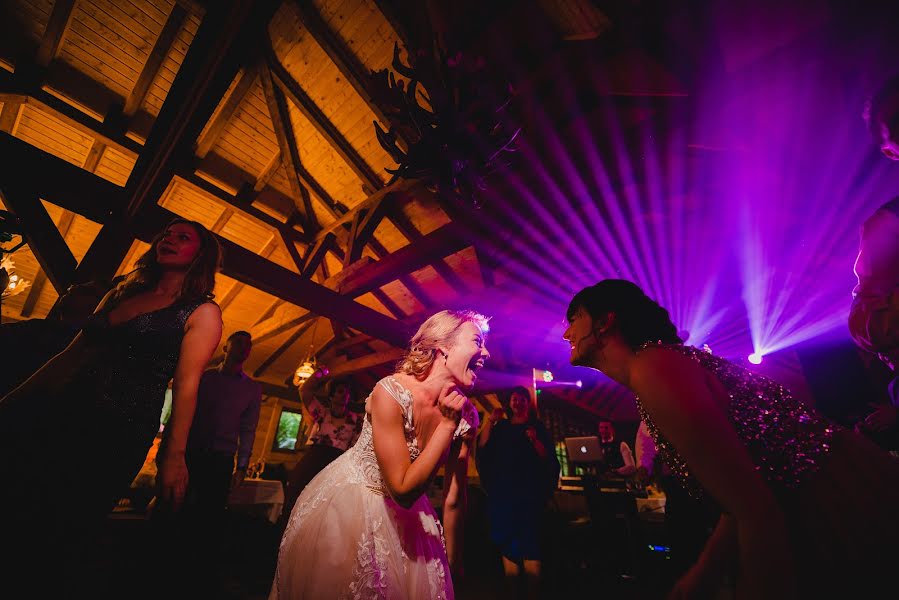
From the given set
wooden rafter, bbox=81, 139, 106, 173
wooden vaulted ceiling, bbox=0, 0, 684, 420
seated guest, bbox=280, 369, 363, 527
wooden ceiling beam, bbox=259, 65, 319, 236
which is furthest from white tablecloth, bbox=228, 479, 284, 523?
wooden rafter, bbox=81, 139, 106, 173

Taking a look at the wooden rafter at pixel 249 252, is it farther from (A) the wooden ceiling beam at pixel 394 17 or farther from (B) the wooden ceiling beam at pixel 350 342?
(B) the wooden ceiling beam at pixel 350 342

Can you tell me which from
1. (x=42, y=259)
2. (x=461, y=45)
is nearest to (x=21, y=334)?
(x=42, y=259)

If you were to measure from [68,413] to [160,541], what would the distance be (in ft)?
8.41

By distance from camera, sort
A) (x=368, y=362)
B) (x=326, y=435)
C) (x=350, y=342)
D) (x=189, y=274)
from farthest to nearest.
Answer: (x=350, y=342) → (x=368, y=362) → (x=326, y=435) → (x=189, y=274)

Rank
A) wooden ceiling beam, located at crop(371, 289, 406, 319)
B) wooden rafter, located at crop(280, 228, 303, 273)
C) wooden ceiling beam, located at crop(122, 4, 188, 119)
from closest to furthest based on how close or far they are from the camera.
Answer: wooden ceiling beam, located at crop(122, 4, 188, 119) → wooden rafter, located at crop(280, 228, 303, 273) → wooden ceiling beam, located at crop(371, 289, 406, 319)

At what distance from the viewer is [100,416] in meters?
1.24

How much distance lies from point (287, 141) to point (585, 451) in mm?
7915

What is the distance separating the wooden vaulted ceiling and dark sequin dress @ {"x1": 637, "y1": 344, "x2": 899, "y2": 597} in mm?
4273

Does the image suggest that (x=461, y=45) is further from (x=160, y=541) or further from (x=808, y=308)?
(x=808, y=308)

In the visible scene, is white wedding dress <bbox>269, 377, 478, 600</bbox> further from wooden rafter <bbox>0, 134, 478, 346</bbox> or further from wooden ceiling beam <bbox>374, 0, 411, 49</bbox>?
wooden ceiling beam <bbox>374, 0, 411, 49</bbox>

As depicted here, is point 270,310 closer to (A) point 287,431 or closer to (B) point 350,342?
(B) point 350,342

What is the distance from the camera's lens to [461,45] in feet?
13.6

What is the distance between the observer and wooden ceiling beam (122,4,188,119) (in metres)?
4.82

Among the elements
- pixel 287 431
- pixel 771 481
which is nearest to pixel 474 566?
pixel 771 481
